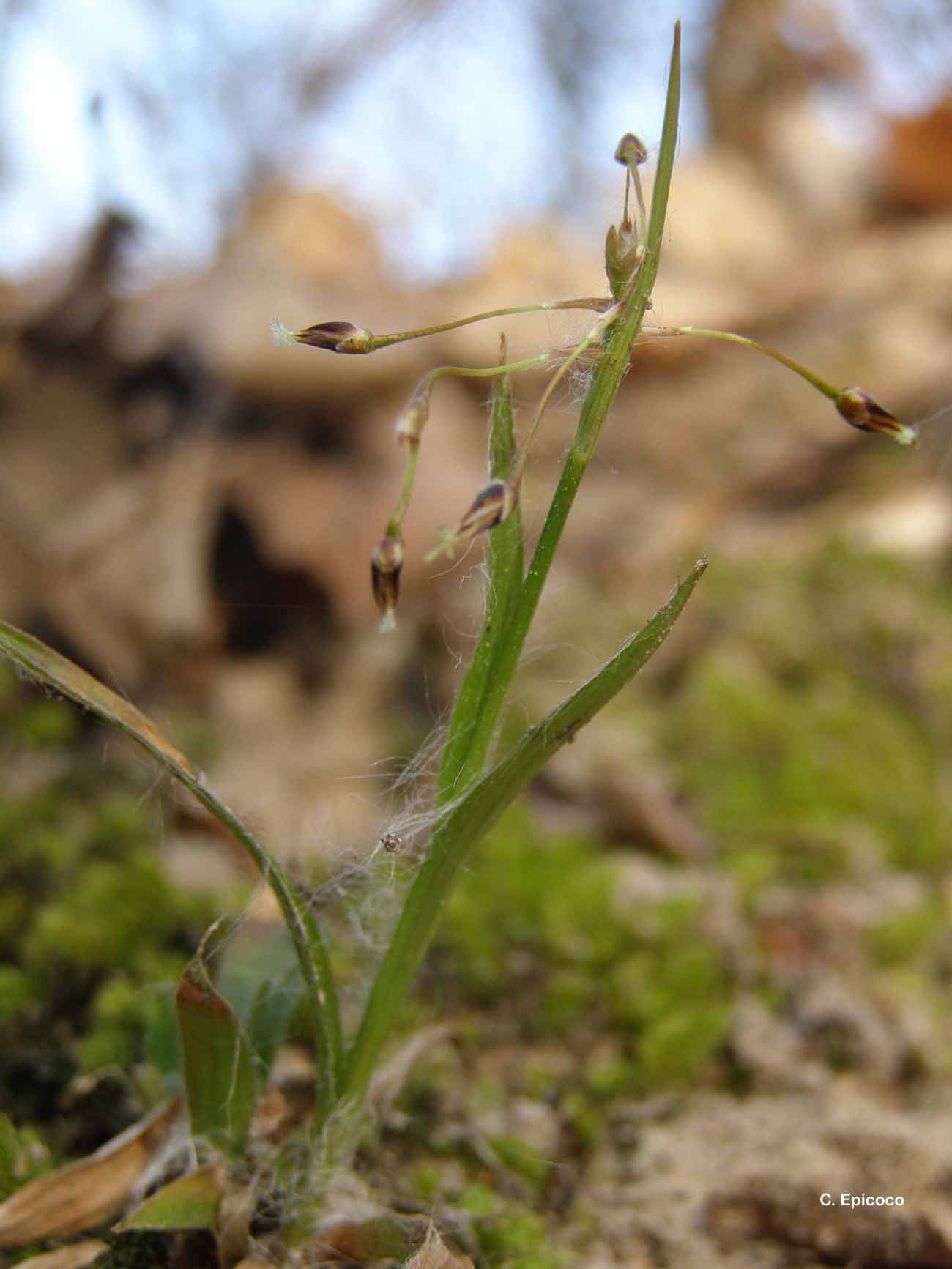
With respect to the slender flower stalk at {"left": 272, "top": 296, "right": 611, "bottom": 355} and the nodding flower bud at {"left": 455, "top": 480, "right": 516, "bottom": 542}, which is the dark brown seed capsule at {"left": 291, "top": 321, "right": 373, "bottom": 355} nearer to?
the slender flower stalk at {"left": 272, "top": 296, "right": 611, "bottom": 355}

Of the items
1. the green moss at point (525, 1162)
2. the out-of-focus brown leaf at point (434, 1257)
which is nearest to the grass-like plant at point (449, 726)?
the out-of-focus brown leaf at point (434, 1257)

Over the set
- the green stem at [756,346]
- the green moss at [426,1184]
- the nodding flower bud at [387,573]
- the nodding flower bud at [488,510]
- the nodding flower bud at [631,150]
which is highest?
the nodding flower bud at [631,150]

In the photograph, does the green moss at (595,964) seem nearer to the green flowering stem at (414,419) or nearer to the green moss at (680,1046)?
the green moss at (680,1046)

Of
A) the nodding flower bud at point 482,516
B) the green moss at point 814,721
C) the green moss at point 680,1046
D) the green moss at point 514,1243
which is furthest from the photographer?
the green moss at point 814,721

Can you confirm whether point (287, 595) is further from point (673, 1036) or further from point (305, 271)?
point (673, 1036)

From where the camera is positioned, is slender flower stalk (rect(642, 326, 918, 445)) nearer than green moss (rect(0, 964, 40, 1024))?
Yes

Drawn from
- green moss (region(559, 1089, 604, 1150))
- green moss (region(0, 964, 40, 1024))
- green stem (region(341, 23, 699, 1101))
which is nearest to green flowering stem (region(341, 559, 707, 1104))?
green stem (region(341, 23, 699, 1101))

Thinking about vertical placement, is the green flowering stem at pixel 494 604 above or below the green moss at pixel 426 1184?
above
